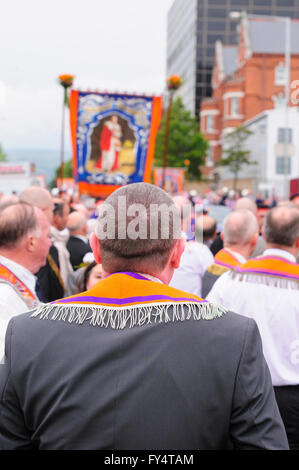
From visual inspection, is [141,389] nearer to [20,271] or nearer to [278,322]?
[20,271]

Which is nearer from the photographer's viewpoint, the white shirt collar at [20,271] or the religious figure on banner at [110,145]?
the white shirt collar at [20,271]

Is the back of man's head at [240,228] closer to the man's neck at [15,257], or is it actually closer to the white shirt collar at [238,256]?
the white shirt collar at [238,256]

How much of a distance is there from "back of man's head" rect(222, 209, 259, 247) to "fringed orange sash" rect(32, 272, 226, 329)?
8.83ft

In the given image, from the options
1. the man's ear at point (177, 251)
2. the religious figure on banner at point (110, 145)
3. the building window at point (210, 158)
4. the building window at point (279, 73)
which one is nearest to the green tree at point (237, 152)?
the building window at point (279, 73)

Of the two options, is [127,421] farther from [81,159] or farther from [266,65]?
[266,65]

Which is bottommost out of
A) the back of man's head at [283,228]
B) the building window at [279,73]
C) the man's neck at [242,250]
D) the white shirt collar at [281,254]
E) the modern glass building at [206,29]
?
the man's neck at [242,250]

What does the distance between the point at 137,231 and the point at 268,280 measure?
1.82 metres

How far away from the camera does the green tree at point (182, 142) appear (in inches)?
1876

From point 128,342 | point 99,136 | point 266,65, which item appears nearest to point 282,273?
point 128,342

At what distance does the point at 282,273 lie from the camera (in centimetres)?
346

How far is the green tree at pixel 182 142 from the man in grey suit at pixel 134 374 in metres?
45.8

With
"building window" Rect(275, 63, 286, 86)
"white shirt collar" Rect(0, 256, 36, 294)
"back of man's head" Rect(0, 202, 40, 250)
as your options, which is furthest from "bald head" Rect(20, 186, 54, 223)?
"building window" Rect(275, 63, 286, 86)

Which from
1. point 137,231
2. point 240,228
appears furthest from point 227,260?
point 137,231

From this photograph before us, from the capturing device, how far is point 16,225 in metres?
3.19
